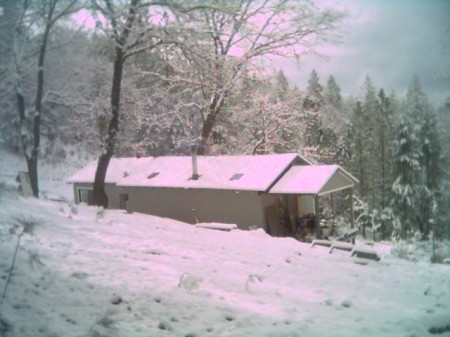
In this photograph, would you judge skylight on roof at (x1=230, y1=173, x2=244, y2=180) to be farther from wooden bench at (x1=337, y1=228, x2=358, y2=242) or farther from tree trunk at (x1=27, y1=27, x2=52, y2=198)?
tree trunk at (x1=27, y1=27, x2=52, y2=198)

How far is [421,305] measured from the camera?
4.16 meters

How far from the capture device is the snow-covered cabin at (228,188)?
13.4 m

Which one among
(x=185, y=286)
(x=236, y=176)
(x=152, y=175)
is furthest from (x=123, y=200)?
(x=185, y=286)

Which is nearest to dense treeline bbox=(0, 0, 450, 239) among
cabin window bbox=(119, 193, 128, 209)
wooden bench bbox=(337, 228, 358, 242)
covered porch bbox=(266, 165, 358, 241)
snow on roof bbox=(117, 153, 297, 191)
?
covered porch bbox=(266, 165, 358, 241)

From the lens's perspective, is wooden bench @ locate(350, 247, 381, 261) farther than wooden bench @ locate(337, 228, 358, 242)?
No

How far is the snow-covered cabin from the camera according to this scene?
13.4 m

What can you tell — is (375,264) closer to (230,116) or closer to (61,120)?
(61,120)

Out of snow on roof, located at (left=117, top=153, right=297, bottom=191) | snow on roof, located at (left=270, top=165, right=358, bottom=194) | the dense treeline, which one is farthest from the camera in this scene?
snow on roof, located at (left=117, top=153, right=297, bottom=191)

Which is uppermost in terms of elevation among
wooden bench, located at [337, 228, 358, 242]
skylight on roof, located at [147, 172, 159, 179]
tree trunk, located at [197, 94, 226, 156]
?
tree trunk, located at [197, 94, 226, 156]

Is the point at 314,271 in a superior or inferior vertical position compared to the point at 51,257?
inferior

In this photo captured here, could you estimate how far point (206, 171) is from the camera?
1527cm

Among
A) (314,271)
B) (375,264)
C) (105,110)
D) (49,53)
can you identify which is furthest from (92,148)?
(375,264)

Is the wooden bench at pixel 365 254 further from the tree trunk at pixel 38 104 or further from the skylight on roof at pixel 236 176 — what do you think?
the skylight on roof at pixel 236 176

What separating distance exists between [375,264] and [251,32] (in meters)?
4.95
